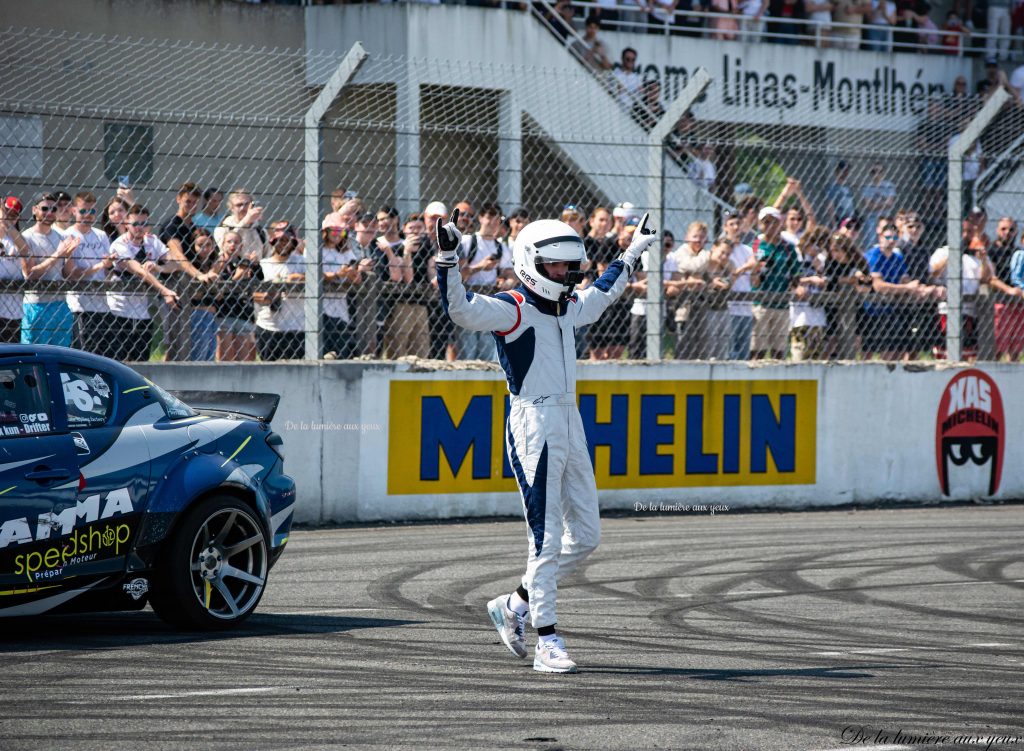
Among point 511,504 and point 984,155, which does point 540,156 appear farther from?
point 984,155

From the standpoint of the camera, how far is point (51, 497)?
712 centimetres

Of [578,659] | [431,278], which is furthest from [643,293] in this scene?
[578,659]

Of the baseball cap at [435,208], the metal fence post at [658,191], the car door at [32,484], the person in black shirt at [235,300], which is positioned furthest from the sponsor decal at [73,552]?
the metal fence post at [658,191]

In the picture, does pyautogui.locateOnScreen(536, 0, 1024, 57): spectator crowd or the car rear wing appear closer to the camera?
the car rear wing

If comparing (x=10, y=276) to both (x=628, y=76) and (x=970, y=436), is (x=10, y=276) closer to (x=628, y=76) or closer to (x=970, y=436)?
(x=970, y=436)

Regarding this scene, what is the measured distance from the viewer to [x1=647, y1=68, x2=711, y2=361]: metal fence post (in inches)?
504

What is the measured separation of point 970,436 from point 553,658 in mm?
8566

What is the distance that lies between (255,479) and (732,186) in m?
7.85

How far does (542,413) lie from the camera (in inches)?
280

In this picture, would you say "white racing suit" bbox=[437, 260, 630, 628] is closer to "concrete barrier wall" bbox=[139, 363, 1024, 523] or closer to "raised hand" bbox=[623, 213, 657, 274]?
"raised hand" bbox=[623, 213, 657, 274]

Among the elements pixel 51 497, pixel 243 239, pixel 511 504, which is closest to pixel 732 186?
pixel 511 504

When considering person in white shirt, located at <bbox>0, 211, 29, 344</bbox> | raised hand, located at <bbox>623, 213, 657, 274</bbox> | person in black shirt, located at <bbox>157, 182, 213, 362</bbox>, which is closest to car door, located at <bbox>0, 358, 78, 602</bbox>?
raised hand, located at <bbox>623, 213, 657, 274</bbox>

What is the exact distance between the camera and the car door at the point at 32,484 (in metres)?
6.98

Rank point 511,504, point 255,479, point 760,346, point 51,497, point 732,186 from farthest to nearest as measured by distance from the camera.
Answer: point 732,186 → point 760,346 → point 511,504 → point 255,479 → point 51,497
